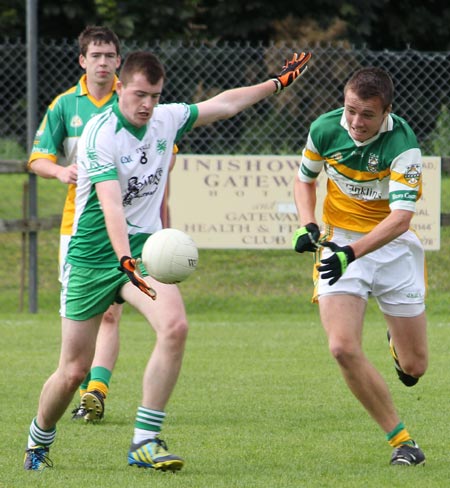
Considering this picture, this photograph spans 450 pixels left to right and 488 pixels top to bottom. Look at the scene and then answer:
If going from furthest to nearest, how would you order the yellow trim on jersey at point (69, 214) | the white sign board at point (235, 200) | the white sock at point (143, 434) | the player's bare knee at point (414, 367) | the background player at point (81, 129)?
the white sign board at point (235, 200)
the yellow trim on jersey at point (69, 214)
the background player at point (81, 129)
the player's bare knee at point (414, 367)
the white sock at point (143, 434)

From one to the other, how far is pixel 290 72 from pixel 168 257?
57.9 inches

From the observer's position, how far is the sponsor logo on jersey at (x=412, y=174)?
585 cm

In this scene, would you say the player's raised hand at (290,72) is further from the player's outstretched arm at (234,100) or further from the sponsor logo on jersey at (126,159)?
the sponsor logo on jersey at (126,159)

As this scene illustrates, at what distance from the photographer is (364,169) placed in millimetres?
6074

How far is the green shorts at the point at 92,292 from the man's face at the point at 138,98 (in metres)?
0.72

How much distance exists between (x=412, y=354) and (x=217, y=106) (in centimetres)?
162

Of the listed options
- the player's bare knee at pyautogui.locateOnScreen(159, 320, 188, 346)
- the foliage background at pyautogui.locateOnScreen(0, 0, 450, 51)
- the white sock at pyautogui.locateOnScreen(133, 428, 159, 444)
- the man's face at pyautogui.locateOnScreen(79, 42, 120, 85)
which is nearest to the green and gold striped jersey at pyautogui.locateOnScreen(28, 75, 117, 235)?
the man's face at pyautogui.locateOnScreen(79, 42, 120, 85)

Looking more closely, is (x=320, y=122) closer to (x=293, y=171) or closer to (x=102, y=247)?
(x=102, y=247)

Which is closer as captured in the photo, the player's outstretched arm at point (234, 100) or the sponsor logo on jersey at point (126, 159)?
the sponsor logo on jersey at point (126, 159)

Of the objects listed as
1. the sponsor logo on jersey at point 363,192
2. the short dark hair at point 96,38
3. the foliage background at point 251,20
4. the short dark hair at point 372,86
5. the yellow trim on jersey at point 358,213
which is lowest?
the yellow trim on jersey at point 358,213

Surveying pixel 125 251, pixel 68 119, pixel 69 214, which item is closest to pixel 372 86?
pixel 125 251

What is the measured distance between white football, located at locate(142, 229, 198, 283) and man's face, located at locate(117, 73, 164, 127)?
1.88 ft

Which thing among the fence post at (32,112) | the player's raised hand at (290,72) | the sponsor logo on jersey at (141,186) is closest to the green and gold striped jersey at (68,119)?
the player's raised hand at (290,72)

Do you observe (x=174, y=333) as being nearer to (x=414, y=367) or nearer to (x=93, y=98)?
(x=414, y=367)
